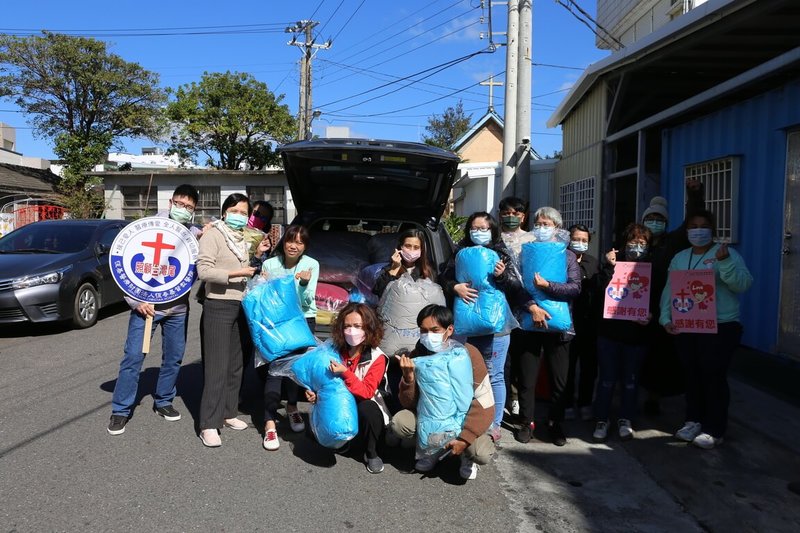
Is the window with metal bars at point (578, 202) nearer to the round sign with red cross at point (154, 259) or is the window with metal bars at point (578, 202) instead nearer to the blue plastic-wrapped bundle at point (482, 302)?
the blue plastic-wrapped bundle at point (482, 302)

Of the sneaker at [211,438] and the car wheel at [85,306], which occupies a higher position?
the car wheel at [85,306]

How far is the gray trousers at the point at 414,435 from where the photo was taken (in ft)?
12.6

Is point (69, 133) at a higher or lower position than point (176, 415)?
higher

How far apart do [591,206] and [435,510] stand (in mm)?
9871

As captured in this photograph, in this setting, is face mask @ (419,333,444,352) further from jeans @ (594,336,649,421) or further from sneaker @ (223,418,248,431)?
sneaker @ (223,418,248,431)

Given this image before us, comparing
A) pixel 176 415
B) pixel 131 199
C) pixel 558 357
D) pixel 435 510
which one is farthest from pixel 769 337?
pixel 131 199

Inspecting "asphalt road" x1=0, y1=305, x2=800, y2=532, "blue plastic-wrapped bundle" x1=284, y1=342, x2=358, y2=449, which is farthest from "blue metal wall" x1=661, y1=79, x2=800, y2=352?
"blue plastic-wrapped bundle" x1=284, y1=342, x2=358, y2=449

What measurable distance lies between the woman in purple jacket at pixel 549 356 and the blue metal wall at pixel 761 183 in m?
3.32

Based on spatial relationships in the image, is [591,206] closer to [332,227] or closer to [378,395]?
[332,227]

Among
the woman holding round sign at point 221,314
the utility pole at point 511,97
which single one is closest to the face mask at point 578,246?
the woman holding round sign at point 221,314

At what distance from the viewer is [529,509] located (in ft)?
11.9

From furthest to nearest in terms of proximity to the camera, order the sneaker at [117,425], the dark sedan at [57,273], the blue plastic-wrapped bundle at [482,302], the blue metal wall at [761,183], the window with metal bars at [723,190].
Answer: the dark sedan at [57,273] < the window with metal bars at [723,190] < the blue metal wall at [761,183] < the sneaker at [117,425] < the blue plastic-wrapped bundle at [482,302]

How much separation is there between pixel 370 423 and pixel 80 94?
108 ft

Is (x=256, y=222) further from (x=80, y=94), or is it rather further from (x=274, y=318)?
(x=80, y=94)
